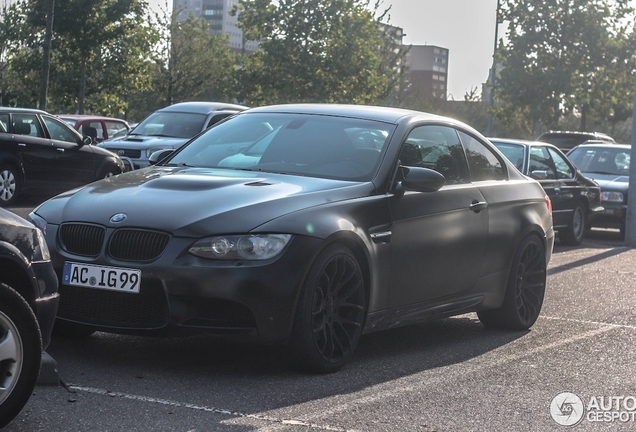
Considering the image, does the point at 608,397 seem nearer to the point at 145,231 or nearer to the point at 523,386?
the point at 523,386

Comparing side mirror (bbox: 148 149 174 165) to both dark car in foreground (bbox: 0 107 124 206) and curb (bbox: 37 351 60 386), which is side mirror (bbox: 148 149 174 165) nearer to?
curb (bbox: 37 351 60 386)

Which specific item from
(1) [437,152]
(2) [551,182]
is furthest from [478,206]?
(2) [551,182]

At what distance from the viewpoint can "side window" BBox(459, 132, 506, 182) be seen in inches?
320

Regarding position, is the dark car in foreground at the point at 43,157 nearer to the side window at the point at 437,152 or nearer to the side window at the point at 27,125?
the side window at the point at 27,125

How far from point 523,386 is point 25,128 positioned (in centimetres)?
1367

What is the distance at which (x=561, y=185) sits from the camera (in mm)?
16812

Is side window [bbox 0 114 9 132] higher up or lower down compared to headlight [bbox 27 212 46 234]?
higher up

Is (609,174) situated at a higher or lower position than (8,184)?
higher

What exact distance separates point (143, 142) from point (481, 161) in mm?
12945

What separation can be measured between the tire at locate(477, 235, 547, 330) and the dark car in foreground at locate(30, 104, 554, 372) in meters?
0.02

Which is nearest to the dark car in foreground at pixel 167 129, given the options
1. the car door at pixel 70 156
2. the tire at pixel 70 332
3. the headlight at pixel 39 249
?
the car door at pixel 70 156

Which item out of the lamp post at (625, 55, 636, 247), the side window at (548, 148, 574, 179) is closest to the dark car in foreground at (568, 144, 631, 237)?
the lamp post at (625, 55, 636, 247)

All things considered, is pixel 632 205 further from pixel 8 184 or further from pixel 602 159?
pixel 8 184

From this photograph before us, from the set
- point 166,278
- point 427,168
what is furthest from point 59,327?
point 427,168
